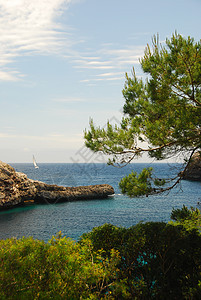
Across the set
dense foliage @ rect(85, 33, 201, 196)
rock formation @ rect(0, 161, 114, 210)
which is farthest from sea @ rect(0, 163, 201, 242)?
dense foliage @ rect(85, 33, 201, 196)

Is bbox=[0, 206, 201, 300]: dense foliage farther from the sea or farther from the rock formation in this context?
the rock formation

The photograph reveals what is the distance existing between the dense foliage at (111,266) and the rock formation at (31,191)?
24345mm

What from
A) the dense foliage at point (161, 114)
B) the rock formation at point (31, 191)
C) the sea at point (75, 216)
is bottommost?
the sea at point (75, 216)

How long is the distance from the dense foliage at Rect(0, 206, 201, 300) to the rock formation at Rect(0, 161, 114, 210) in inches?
958

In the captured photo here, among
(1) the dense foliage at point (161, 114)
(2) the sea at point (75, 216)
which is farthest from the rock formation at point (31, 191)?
(1) the dense foliage at point (161, 114)

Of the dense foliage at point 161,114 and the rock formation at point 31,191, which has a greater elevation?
the dense foliage at point 161,114

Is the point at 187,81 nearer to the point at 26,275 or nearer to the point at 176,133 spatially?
the point at 176,133

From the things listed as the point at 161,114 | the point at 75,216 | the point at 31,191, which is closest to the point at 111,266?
the point at 161,114

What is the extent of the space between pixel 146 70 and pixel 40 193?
30.5m

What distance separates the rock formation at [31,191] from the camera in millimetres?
30688

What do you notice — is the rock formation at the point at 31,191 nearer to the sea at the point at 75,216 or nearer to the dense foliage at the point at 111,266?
the sea at the point at 75,216

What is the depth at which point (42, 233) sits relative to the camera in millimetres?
21047

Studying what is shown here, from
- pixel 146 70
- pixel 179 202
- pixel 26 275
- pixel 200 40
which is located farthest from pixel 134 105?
pixel 179 202

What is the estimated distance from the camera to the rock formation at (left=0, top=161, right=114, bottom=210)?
30688mm
